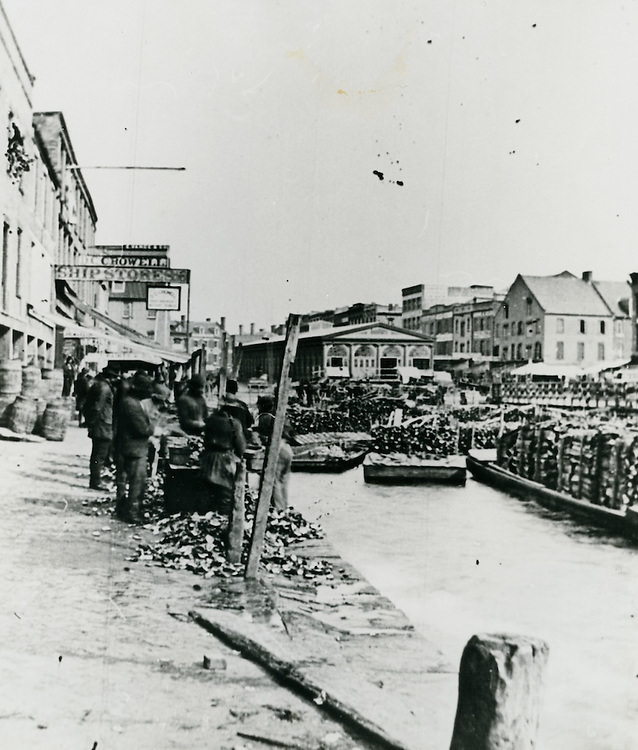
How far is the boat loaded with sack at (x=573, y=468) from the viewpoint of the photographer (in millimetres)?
6277

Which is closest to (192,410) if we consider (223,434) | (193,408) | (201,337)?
(193,408)

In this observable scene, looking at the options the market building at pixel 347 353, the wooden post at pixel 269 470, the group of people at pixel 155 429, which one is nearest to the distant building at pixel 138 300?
the group of people at pixel 155 429

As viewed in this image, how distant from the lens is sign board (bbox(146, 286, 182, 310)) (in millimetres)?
5395

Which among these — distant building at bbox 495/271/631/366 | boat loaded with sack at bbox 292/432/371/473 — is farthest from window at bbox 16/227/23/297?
distant building at bbox 495/271/631/366

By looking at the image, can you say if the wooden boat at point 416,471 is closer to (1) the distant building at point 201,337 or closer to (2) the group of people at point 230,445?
(2) the group of people at point 230,445

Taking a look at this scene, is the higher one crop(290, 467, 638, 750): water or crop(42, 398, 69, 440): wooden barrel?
crop(42, 398, 69, 440): wooden barrel

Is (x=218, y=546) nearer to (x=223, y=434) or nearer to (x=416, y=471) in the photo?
(x=223, y=434)

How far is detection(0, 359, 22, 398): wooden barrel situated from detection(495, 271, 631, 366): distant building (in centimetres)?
394

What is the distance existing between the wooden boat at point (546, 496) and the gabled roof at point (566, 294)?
1632 mm

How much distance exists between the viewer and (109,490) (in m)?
6.92

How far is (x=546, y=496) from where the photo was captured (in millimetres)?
7090

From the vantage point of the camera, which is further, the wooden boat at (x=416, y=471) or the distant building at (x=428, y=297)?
the wooden boat at (x=416, y=471)

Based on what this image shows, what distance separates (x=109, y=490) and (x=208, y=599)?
2336 mm

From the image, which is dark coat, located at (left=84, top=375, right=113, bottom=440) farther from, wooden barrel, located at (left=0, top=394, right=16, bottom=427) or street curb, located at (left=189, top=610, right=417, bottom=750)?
street curb, located at (left=189, top=610, right=417, bottom=750)
